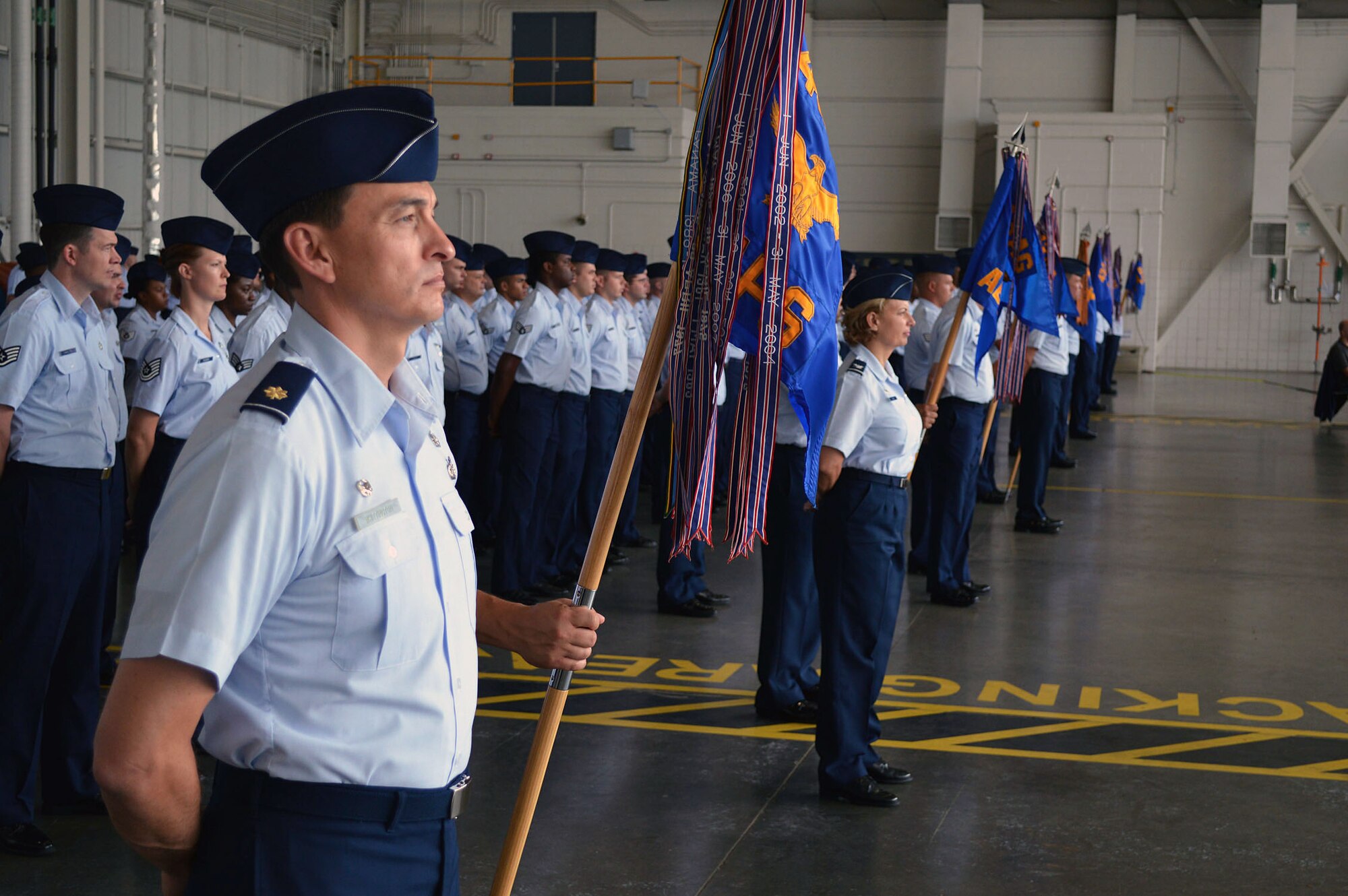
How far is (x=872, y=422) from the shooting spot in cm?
486

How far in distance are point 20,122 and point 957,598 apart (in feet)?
37.0

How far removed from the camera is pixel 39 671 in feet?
13.6

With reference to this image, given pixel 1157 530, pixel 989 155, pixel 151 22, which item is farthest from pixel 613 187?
pixel 1157 530

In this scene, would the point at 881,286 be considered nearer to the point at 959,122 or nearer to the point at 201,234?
the point at 201,234

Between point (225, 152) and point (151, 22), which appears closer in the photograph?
point (225, 152)

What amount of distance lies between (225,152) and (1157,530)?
32.2 feet

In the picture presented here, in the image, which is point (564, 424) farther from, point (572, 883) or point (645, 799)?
point (572, 883)

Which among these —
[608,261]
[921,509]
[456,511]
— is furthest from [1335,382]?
[456,511]

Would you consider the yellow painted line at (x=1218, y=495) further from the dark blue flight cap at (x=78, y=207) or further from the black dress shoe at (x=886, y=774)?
the dark blue flight cap at (x=78, y=207)

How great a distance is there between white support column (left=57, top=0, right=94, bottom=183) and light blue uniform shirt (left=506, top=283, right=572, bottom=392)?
9.27 meters

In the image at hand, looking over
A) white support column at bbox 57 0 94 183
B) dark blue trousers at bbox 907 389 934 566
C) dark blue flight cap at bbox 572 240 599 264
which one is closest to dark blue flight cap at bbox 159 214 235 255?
dark blue flight cap at bbox 572 240 599 264

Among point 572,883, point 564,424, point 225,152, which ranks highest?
point 225,152

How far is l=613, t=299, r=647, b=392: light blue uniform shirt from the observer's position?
10070 mm

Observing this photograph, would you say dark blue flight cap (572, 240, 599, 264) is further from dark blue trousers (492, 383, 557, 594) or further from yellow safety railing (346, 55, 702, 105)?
yellow safety railing (346, 55, 702, 105)
